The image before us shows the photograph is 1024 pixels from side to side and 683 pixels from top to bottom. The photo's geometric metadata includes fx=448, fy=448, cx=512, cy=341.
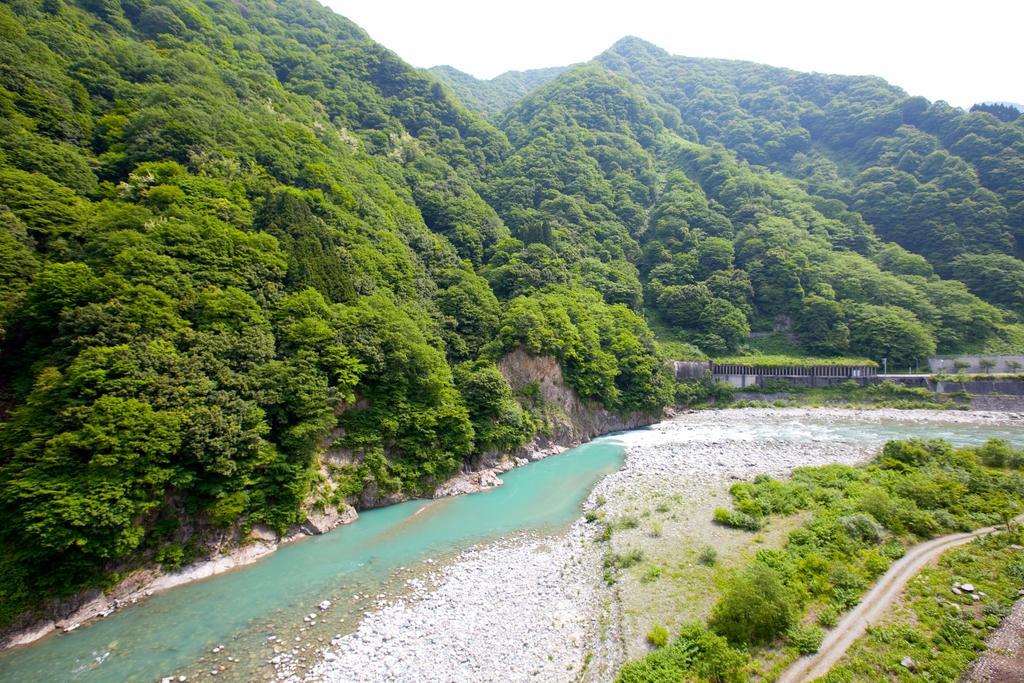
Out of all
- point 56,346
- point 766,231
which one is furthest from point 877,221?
point 56,346

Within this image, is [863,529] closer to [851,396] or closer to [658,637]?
[658,637]

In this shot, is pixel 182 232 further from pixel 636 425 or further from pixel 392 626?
pixel 636 425

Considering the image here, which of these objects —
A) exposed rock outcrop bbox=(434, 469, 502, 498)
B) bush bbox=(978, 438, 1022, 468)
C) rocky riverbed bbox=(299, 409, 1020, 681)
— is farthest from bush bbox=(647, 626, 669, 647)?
bush bbox=(978, 438, 1022, 468)

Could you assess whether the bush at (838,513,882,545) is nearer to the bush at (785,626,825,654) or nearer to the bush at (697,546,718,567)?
the bush at (697,546,718,567)

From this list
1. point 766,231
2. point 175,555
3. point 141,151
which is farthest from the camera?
point 766,231

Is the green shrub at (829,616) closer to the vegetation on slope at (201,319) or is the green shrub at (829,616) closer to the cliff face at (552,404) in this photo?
the vegetation on slope at (201,319)

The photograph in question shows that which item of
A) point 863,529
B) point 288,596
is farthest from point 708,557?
point 288,596

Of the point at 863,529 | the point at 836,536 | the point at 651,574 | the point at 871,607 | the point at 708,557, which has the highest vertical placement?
the point at 871,607

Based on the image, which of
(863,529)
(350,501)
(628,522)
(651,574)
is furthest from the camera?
(350,501)
